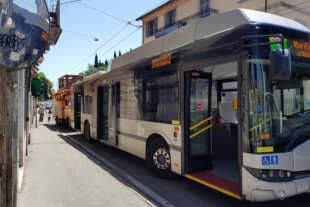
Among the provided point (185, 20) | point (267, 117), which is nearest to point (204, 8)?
point (185, 20)

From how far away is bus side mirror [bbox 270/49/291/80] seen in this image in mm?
3537

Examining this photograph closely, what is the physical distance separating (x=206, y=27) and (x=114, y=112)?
4270mm

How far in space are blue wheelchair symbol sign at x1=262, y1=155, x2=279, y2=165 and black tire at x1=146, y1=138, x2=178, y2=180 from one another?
2.33 m

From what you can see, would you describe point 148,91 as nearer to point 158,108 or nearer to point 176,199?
point 158,108

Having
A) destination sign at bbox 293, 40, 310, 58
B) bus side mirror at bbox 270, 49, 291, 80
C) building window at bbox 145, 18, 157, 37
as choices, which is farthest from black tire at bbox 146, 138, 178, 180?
building window at bbox 145, 18, 157, 37

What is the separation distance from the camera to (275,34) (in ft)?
12.3

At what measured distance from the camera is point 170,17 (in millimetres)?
24688

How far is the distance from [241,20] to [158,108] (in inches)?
103

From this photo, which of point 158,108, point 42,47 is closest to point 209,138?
point 158,108

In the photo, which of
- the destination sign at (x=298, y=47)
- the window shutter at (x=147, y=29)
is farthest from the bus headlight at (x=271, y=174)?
the window shutter at (x=147, y=29)

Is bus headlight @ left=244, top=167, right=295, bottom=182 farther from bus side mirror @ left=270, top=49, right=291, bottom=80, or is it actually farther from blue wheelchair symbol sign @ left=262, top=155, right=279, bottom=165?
bus side mirror @ left=270, top=49, right=291, bottom=80

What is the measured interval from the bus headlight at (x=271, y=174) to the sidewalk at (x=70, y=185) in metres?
1.96

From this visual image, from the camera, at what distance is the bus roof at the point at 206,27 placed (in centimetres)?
441

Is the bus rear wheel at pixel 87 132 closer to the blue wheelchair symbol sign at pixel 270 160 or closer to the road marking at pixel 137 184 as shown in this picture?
the road marking at pixel 137 184
